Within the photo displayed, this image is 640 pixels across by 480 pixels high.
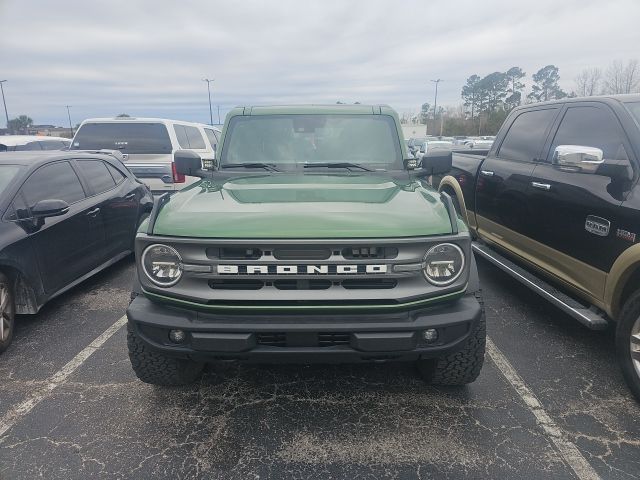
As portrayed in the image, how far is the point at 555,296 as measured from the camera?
12.6 ft

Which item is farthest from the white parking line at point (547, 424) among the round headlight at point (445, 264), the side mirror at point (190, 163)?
the side mirror at point (190, 163)

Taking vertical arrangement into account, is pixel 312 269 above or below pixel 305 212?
below

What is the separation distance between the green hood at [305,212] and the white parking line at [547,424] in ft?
4.55

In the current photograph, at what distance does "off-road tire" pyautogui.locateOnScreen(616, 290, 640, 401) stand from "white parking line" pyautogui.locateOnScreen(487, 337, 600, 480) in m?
0.62

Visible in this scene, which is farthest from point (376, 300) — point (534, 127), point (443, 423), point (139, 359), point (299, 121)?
point (534, 127)

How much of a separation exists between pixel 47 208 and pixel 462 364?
12.3 feet

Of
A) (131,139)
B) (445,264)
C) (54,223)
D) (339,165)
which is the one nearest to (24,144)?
(131,139)

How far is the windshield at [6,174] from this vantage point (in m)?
4.26

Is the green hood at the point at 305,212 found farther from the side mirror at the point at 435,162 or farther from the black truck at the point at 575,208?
the black truck at the point at 575,208

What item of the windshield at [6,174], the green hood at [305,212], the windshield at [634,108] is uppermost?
the windshield at [634,108]

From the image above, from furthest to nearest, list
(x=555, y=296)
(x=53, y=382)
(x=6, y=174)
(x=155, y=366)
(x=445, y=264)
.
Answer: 1. (x=6, y=174)
2. (x=555, y=296)
3. (x=53, y=382)
4. (x=155, y=366)
5. (x=445, y=264)

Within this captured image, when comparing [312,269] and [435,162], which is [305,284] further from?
[435,162]

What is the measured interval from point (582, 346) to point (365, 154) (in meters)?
2.44

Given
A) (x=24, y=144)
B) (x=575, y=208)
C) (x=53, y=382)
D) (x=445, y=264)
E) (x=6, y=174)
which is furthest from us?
(x=24, y=144)
